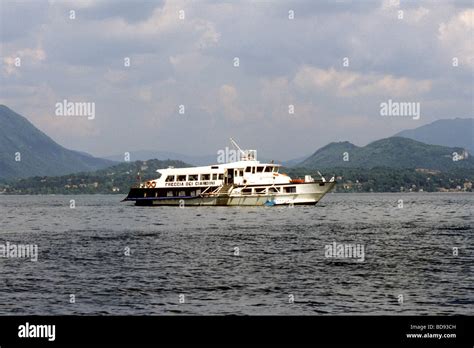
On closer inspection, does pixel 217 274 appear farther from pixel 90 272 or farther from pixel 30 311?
pixel 30 311

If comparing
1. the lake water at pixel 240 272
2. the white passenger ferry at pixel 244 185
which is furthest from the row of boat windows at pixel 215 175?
the lake water at pixel 240 272

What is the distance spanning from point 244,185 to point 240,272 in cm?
7003

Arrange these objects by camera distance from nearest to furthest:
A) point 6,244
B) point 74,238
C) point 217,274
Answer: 1. point 217,274
2. point 6,244
3. point 74,238

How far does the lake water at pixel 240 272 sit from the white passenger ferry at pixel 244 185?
3666 cm

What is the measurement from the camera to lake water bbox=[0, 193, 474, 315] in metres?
31.4

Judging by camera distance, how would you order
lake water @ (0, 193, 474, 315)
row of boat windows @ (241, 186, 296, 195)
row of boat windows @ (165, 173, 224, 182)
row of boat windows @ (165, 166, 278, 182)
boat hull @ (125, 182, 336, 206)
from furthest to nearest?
1. row of boat windows @ (165, 173, 224, 182)
2. boat hull @ (125, 182, 336, 206)
3. row of boat windows @ (165, 166, 278, 182)
4. row of boat windows @ (241, 186, 296, 195)
5. lake water @ (0, 193, 474, 315)

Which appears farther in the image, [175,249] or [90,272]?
[175,249]

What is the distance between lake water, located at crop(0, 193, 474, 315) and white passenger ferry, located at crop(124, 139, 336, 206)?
3666 centimetres

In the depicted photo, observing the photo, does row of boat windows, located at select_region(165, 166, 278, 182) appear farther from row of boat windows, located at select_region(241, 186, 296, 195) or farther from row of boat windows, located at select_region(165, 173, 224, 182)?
row of boat windows, located at select_region(241, 186, 296, 195)

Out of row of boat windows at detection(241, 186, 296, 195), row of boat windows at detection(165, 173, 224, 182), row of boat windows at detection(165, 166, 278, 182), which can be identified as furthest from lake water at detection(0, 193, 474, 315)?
row of boat windows at detection(165, 173, 224, 182)

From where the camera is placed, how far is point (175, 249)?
2157 inches
